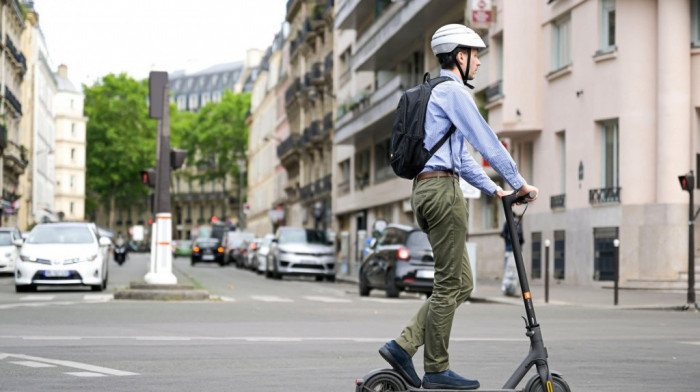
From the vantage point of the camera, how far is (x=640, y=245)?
95.8 feet

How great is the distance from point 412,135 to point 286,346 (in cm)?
565

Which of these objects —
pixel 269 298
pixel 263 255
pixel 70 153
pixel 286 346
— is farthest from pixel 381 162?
pixel 70 153

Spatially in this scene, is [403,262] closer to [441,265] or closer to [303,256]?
[303,256]

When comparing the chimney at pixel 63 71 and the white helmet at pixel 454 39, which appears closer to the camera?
the white helmet at pixel 454 39

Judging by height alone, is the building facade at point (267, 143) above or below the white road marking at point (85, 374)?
above

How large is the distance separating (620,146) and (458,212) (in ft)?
78.6

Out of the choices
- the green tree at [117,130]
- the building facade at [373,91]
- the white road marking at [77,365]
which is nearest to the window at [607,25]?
the building facade at [373,91]

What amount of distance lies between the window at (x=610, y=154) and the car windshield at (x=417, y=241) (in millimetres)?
7447

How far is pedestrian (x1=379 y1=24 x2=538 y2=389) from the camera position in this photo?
6.75 m

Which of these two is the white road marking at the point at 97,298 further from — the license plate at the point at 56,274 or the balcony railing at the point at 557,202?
the balcony railing at the point at 557,202

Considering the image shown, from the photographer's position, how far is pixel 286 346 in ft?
39.9

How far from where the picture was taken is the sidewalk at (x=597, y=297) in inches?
869

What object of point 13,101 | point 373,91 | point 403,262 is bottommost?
point 403,262

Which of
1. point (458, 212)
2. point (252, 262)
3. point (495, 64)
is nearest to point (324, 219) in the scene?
point (252, 262)
